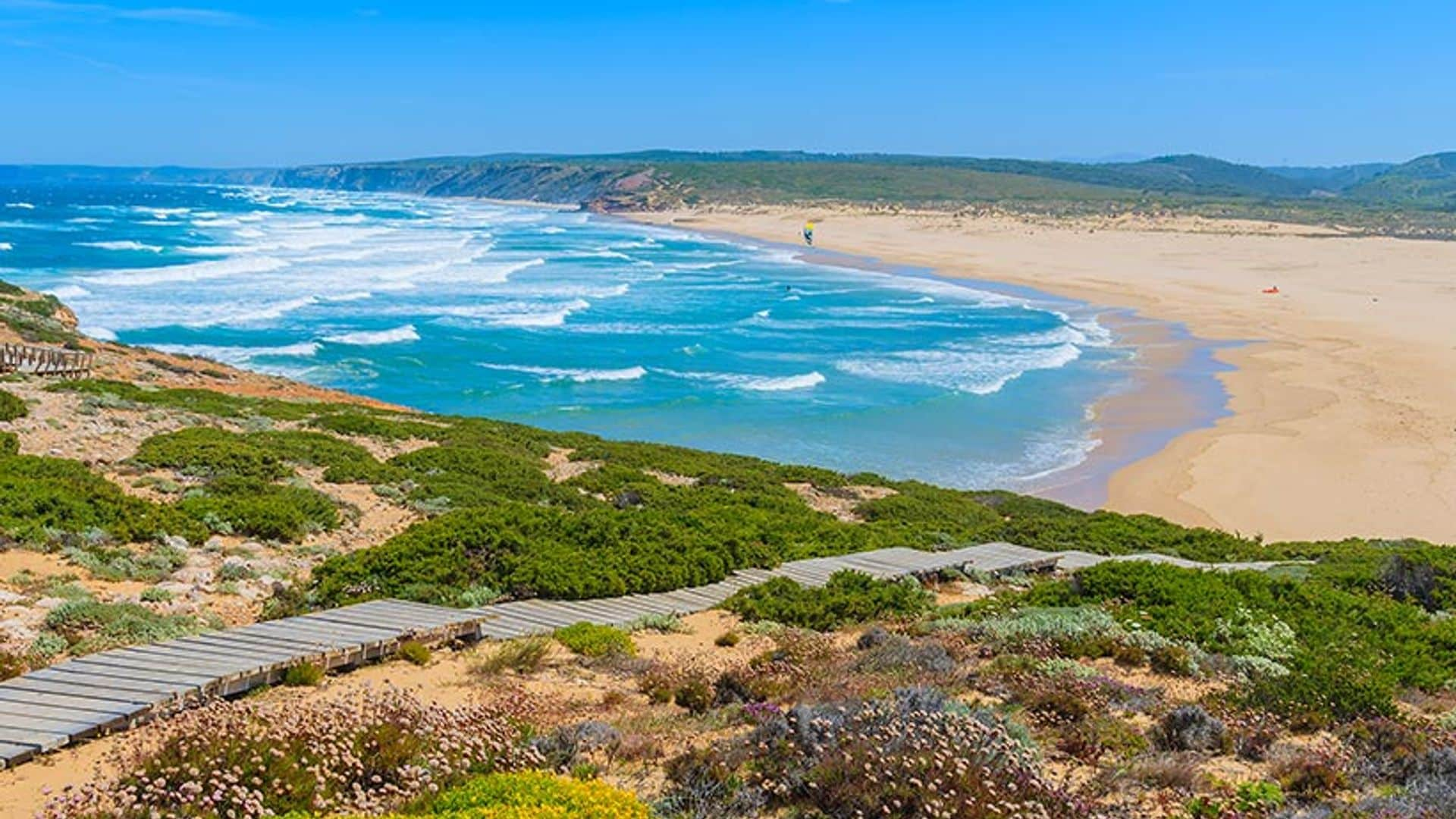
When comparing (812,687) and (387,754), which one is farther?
(812,687)

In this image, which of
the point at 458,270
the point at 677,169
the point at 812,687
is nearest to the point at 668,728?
the point at 812,687

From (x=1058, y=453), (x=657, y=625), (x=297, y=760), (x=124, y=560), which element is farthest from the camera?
(x=1058, y=453)

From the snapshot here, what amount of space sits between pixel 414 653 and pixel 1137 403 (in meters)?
29.1

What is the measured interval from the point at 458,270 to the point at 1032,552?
59319mm

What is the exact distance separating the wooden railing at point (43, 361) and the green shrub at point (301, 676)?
58.4 feet

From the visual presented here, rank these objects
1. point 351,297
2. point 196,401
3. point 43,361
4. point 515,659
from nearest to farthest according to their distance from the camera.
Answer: point 515,659
point 196,401
point 43,361
point 351,297

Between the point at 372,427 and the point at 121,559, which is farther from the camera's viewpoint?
the point at 372,427

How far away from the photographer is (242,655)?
7266mm

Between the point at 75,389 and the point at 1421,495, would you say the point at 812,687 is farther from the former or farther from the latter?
the point at 1421,495

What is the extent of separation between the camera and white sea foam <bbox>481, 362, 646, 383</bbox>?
36.6m

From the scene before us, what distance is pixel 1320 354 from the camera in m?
41.1

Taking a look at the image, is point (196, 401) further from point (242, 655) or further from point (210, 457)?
point (242, 655)

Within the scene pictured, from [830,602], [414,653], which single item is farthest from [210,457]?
[830,602]

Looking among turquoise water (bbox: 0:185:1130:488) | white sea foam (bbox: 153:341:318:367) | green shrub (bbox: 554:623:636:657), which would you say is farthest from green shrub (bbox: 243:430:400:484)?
white sea foam (bbox: 153:341:318:367)
